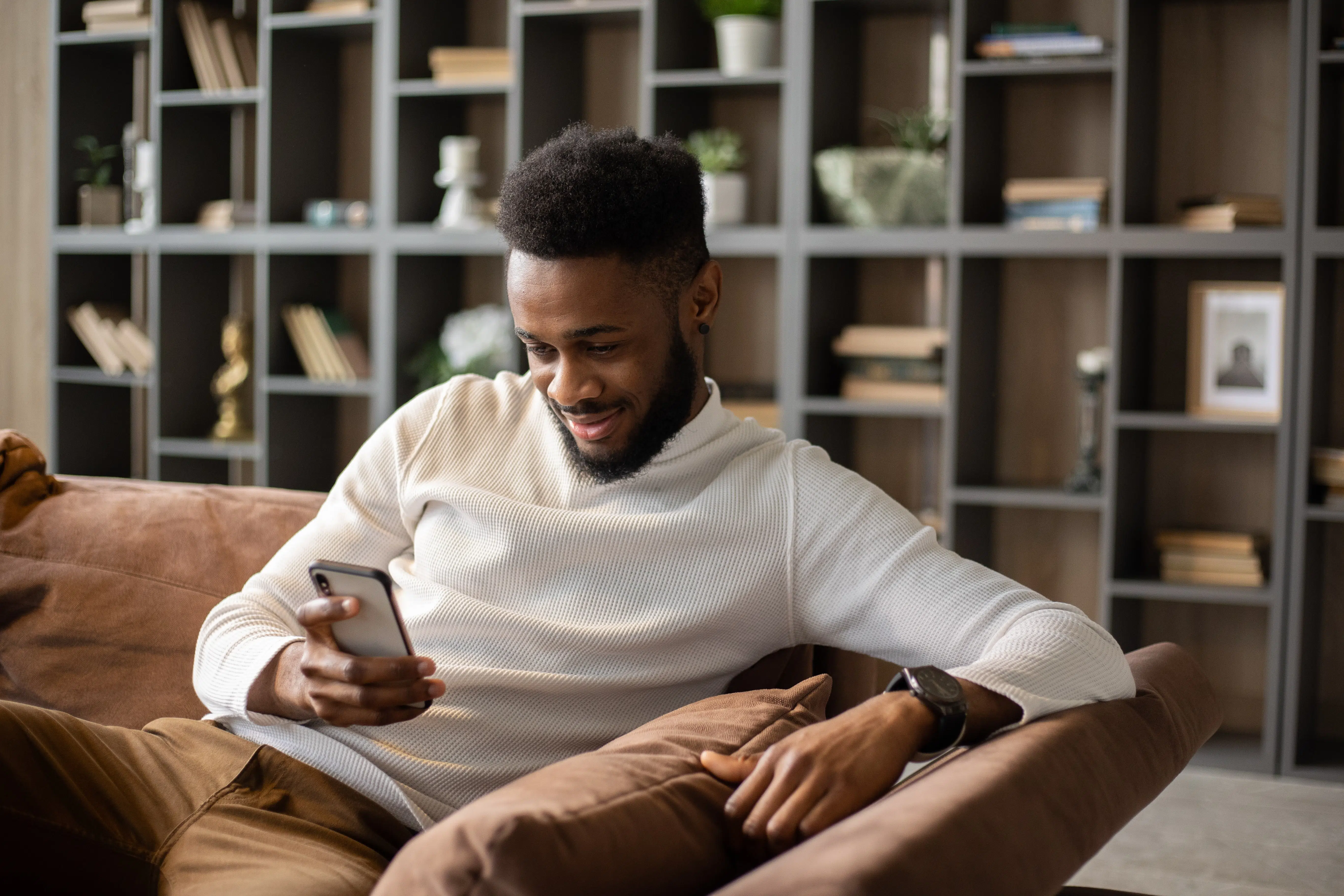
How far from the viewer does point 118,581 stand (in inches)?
74.5

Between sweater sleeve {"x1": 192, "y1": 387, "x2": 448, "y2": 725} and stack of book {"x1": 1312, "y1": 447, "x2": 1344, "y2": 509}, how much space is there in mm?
2297

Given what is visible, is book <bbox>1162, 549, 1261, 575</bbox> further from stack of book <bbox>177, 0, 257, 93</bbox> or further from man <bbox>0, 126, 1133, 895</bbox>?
stack of book <bbox>177, 0, 257, 93</bbox>

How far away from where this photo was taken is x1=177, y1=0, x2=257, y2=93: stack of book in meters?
4.21

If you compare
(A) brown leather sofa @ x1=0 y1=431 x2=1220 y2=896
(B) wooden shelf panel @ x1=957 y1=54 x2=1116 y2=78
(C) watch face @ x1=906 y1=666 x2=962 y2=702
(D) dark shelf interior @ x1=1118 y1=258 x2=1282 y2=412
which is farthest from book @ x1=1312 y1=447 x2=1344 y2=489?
(C) watch face @ x1=906 y1=666 x2=962 y2=702

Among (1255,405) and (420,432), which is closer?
(420,432)

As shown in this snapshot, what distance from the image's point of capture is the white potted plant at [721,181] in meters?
3.63

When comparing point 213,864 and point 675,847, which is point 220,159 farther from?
point 675,847

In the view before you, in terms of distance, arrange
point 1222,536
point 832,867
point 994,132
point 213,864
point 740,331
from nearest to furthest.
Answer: point 832,867 < point 213,864 < point 1222,536 < point 994,132 < point 740,331

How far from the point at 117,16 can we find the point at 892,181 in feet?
8.32

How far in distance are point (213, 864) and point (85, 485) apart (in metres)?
0.91

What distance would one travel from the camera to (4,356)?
15.6 feet

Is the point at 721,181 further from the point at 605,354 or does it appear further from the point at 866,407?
the point at 605,354

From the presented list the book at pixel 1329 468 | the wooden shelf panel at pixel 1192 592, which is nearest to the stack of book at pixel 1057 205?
the book at pixel 1329 468

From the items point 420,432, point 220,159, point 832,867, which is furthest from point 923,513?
point 832,867
